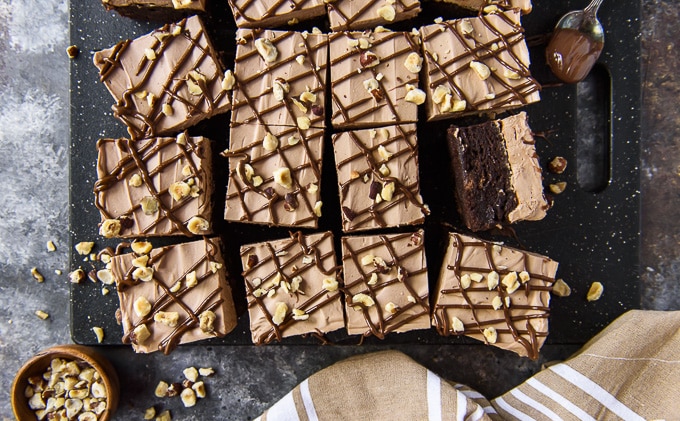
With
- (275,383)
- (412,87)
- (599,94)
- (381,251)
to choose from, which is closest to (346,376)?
(275,383)

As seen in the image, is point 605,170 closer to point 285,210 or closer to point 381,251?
point 381,251

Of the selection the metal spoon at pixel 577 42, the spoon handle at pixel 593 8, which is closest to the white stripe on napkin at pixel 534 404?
the metal spoon at pixel 577 42

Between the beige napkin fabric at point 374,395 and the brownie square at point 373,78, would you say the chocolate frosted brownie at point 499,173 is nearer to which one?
the brownie square at point 373,78

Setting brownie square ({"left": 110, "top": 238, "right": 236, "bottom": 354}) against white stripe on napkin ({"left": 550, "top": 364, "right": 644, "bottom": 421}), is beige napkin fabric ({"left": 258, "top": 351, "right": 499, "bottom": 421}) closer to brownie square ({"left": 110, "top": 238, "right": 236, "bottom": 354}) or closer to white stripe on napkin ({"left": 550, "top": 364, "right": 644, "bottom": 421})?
white stripe on napkin ({"left": 550, "top": 364, "right": 644, "bottom": 421})

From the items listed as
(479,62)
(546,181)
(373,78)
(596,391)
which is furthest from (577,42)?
(596,391)

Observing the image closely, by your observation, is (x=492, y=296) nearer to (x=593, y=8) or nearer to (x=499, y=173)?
(x=499, y=173)

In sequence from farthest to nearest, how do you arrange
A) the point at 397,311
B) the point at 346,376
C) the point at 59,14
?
the point at 59,14 < the point at 346,376 < the point at 397,311

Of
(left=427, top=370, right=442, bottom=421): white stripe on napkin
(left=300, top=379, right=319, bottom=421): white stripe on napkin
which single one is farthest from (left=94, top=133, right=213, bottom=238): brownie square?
(left=427, top=370, right=442, bottom=421): white stripe on napkin
